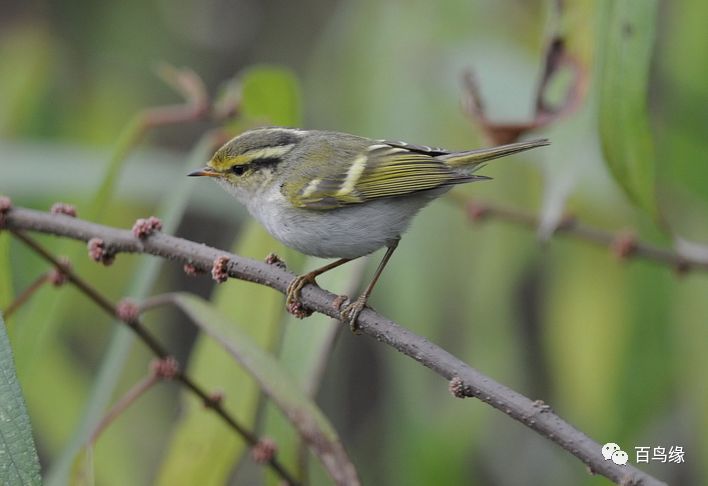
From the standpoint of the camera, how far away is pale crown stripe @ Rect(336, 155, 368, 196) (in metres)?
2.91

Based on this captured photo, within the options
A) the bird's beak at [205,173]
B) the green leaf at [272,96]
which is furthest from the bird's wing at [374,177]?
the green leaf at [272,96]

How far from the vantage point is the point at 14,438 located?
179 cm

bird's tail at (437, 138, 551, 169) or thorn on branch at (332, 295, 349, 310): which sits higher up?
bird's tail at (437, 138, 551, 169)

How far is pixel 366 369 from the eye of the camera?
5.80m

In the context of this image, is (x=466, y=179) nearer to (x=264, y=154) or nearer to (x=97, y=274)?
(x=264, y=154)

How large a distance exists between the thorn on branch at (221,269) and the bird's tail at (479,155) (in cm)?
89

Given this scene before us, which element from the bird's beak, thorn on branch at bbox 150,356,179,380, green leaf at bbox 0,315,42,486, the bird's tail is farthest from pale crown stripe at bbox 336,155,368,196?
green leaf at bbox 0,315,42,486

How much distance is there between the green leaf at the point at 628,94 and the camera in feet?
8.57

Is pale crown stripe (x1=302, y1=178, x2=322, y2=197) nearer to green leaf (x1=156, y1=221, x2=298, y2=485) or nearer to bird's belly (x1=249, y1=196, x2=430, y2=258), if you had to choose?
bird's belly (x1=249, y1=196, x2=430, y2=258)

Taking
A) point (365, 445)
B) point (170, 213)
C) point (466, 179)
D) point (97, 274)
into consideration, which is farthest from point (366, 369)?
point (466, 179)

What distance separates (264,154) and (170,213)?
357 mm

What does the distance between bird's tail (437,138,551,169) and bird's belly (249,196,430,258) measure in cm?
15

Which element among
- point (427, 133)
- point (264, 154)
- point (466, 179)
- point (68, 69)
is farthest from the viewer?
point (68, 69)

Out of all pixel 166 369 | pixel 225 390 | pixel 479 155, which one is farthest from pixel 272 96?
pixel 166 369
